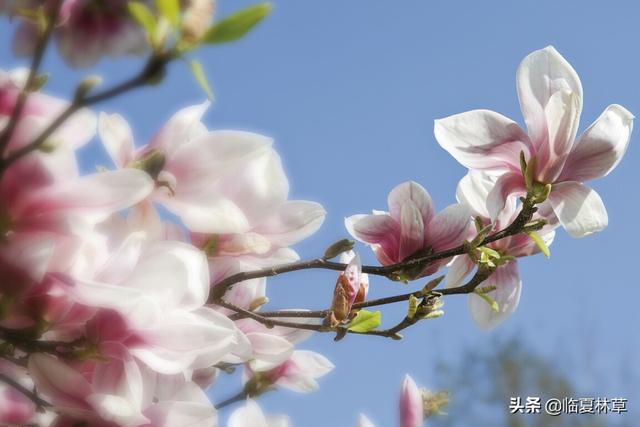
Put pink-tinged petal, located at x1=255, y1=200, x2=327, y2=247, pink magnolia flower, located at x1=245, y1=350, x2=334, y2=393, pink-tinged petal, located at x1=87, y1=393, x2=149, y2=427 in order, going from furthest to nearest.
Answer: pink magnolia flower, located at x1=245, y1=350, x2=334, y2=393 < pink-tinged petal, located at x1=255, y1=200, x2=327, y2=247 < pink-tinged petal, located at x1=87, y1=393, x2=149, y2=427

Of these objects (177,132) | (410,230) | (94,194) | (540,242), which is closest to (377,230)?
(410,230)

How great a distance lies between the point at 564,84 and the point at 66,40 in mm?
379

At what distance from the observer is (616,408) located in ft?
7.11

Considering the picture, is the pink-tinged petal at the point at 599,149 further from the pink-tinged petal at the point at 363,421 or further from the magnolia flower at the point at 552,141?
the pink-tinged petal at the point at 363,421

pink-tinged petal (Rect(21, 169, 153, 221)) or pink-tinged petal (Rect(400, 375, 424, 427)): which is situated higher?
pink-tinged petal (Rect(21, 169, 153, 221))

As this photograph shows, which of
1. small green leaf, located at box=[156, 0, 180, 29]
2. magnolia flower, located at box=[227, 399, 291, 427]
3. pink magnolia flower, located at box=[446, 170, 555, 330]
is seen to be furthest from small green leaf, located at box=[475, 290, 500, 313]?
small green leaf, located at box=[156, 0, 180, 29]

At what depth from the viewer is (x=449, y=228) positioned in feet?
2.40

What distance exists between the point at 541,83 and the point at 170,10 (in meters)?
0.38

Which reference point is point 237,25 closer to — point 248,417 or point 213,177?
A: point 213,177

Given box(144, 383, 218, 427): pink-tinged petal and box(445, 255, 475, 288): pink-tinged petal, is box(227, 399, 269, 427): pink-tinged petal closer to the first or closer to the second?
box(144, 383, 218, 427): pink-tinged petal

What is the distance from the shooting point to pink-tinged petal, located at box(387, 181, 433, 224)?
0.74 metres

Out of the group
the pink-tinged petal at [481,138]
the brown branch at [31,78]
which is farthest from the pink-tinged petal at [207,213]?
the pink-tinged petal at [481,138]

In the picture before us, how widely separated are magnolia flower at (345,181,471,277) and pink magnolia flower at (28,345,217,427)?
0.97ft

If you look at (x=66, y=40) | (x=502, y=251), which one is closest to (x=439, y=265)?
(x=502, y=251)
